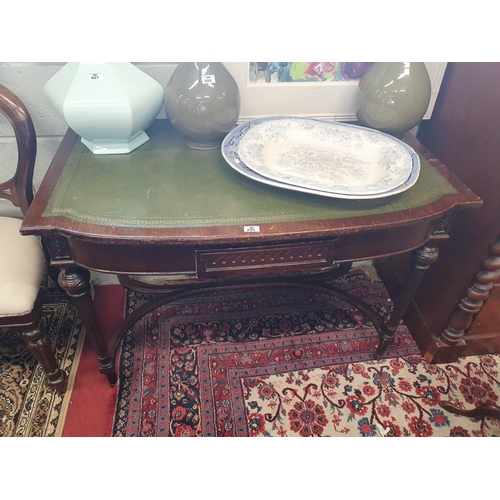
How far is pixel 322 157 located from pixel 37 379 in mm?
1012

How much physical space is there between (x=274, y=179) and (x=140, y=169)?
298 mm

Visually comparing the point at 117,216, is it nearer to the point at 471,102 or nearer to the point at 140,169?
the point at 140,169

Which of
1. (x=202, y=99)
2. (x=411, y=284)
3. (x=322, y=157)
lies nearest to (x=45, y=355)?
Result: (x=202, y=99)

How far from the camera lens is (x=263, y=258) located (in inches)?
29.9

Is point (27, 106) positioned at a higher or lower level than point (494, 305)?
A: higher

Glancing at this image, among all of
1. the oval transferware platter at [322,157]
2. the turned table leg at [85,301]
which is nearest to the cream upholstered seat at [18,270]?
the turned table leg at [85,301]

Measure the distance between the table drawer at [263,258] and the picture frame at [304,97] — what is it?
47 cm

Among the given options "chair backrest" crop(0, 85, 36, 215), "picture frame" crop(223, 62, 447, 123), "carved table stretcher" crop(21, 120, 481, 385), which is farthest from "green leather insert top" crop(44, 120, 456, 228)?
"picture frame" crop(223, 62, 447, 123)

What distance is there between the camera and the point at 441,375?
3.92ft

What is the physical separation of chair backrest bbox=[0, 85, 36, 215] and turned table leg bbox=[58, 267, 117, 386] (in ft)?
1.02
